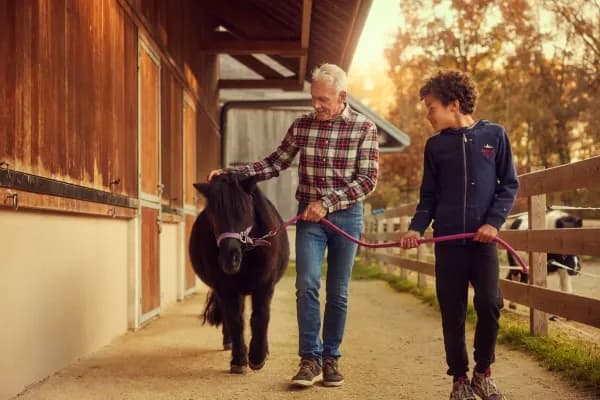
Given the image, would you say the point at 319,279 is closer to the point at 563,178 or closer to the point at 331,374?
the point at 331,374

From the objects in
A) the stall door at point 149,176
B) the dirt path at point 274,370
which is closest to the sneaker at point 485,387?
the dirt path at point 274,370

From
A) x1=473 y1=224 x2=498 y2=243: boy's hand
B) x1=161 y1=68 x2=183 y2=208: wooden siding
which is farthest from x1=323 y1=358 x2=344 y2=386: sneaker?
x1=161 y1=68 x2=183 y2=208: wooden siding

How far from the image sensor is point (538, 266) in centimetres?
593

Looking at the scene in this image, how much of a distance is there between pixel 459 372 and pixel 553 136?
756 inches

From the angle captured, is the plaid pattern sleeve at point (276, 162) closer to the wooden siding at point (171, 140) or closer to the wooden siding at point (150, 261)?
the wooden siding at point (150, 261)

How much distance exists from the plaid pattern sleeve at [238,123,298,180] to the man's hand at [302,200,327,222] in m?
0.46

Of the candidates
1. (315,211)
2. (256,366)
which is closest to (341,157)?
(315,211)

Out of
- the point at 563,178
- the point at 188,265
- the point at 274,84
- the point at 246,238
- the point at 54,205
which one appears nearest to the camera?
the point at 246,238

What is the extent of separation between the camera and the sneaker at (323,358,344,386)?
4.50 meters

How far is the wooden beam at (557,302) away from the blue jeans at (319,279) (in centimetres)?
141

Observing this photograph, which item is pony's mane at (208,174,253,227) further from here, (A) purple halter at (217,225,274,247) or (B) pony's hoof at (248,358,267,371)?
(B) pony's hoof at (248,358,267,371)

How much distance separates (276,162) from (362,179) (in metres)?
0.65

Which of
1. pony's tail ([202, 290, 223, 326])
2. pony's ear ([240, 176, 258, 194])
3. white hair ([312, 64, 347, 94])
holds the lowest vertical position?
pony's tail ([202, 290, 223, 326])

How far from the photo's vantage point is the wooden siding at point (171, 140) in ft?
29.2
